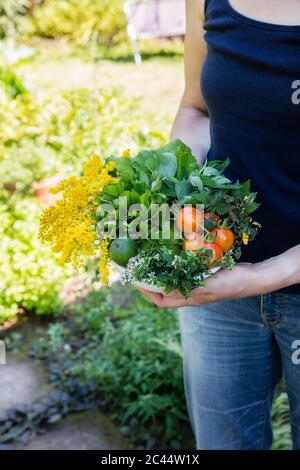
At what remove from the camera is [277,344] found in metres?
1.64

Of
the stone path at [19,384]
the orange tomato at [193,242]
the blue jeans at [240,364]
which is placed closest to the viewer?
the orange tomato at [193,242]

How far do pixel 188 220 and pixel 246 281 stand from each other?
19cm

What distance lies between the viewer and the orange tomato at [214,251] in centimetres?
130

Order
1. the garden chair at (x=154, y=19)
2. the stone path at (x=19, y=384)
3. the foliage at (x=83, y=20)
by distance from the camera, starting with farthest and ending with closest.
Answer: the foliage at (x=83, y=20)
the garden chair at (x=154, y=19)
the stone path at (x=19, y=384)

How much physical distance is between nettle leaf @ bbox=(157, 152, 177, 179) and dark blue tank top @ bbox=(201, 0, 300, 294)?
0.51 ft

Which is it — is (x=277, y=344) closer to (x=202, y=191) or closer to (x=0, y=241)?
(x=202, y=191)

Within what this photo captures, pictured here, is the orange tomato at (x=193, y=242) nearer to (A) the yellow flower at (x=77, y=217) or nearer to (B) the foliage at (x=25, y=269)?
(A) the yellow flower at (x=77, y=217)

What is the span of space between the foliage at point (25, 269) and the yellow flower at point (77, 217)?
200cm

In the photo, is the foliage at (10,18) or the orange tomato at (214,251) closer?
the orange tomato at (214,251)

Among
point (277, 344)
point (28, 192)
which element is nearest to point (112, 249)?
point (277, 344)

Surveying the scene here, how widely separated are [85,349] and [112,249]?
193cm

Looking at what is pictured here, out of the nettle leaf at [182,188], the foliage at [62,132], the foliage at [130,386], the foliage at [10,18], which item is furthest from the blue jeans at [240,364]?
the foliage at [10,18]

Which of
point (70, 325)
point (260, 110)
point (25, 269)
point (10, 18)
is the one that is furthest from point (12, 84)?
point (10, 18)

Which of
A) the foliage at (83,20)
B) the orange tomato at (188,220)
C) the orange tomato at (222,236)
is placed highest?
the orange tomato at (188,220)
